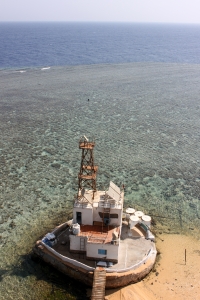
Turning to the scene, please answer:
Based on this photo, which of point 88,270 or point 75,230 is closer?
point 88,270

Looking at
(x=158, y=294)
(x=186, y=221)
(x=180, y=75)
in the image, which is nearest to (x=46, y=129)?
(x=186, y=221)

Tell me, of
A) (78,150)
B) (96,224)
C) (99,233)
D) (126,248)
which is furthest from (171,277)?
(78,150)

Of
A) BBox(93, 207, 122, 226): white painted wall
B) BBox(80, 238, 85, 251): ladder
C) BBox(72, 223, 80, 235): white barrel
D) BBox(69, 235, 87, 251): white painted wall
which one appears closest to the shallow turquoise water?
BBox(69, 235, 87, 251): white painted wall

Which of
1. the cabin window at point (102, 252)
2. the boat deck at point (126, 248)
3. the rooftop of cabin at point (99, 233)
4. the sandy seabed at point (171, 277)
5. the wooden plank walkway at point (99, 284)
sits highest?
the rooftop of cabin at point (99, 233)

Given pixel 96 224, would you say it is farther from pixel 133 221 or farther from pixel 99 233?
pixel 133 221

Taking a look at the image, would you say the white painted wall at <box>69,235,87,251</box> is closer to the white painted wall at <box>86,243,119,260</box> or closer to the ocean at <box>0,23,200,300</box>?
the white painted wall at <box>86,243,119,260</box>

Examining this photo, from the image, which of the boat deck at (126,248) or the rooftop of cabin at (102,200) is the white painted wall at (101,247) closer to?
the boat deck at (126,248)

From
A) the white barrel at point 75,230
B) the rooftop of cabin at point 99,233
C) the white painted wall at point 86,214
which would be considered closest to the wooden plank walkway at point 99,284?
the rooftop of cabin at point 99,233
